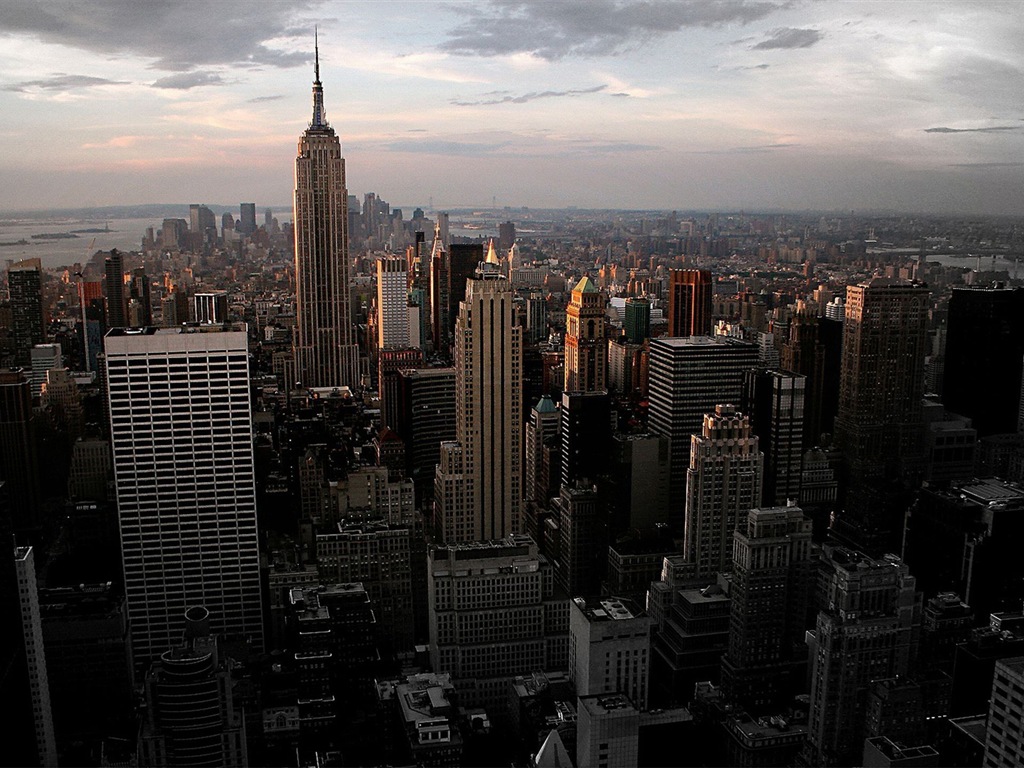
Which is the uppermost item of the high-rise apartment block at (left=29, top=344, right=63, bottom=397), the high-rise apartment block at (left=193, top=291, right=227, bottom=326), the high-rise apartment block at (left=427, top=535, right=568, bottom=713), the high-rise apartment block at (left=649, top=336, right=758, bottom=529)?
the high-rise apartment block at (left=193, top=291, right=227, bottom=326)

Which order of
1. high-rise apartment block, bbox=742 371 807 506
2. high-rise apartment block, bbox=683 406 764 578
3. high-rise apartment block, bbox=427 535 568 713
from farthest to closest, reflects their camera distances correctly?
high-rise apartment block, bbox=742 371 807 506 → high-rise apartment block, bbox=683 406 764 578 → high-rise apartment block, bbox=427 535 568 713

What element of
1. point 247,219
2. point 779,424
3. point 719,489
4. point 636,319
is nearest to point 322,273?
point 247,219

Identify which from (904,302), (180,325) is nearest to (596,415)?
(904,302)

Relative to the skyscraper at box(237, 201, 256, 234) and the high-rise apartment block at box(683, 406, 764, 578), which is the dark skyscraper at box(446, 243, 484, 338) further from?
the high-rise apartment block at box(683, 406, 764, 578)

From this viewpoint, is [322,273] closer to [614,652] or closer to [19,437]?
[19,437]

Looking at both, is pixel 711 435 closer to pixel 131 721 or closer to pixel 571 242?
pixel 571 242

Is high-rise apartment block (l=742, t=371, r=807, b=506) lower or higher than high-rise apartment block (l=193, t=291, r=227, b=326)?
lower

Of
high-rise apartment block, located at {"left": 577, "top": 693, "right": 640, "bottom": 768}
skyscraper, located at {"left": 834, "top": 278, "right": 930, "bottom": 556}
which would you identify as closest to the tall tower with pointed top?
skyscraper, located at {"left": 834, "top": 278, "right": 930, "bottom": 556}
